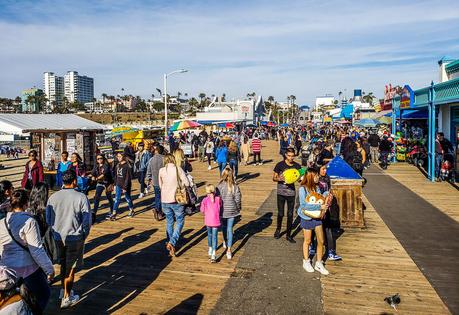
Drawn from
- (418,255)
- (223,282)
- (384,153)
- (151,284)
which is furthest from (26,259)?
(384,153)

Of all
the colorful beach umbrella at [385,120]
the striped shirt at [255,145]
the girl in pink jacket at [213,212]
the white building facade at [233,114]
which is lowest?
the girl in pink jacket at [213,212]

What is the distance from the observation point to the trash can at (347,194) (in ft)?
28.6

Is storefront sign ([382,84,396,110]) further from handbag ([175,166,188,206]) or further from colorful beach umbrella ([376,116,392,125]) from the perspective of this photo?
handbag ([175,166,188,206])

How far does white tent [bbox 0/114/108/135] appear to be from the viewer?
14461mm

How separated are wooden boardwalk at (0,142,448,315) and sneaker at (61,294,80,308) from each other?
9cm

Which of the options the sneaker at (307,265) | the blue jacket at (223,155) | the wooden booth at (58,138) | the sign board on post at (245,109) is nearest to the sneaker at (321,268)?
the sneaker at (307,265)

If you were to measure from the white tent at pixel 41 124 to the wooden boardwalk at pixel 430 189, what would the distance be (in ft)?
41.2

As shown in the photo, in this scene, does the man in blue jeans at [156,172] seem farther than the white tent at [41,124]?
No

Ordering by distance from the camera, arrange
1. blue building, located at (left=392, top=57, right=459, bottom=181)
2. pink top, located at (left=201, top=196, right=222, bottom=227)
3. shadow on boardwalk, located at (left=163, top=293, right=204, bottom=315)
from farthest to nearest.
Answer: blue building, located at (left=392, top=57, right=459, bottom=181)
pink top, located at (left=201, top=196, right=222, bottom=227)
shadow on boardwalk, located at (left=163, top=293, right=204, bottom=315)

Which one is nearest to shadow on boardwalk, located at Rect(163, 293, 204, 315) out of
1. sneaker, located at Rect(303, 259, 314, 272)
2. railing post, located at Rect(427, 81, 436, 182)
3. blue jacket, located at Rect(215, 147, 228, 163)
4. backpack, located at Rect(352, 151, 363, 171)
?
sneaker, located at Rect(303, 259, 314, 272)

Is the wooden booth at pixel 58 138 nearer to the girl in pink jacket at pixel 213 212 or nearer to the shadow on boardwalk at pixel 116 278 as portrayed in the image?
the shadow on boardwalk at pixel 116 278

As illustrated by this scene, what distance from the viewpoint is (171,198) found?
7.09 m

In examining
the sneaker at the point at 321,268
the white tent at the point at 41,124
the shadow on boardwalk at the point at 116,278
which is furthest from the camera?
the white tent at the point at 41,124

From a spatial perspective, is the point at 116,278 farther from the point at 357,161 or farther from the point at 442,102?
the point at 442,102
